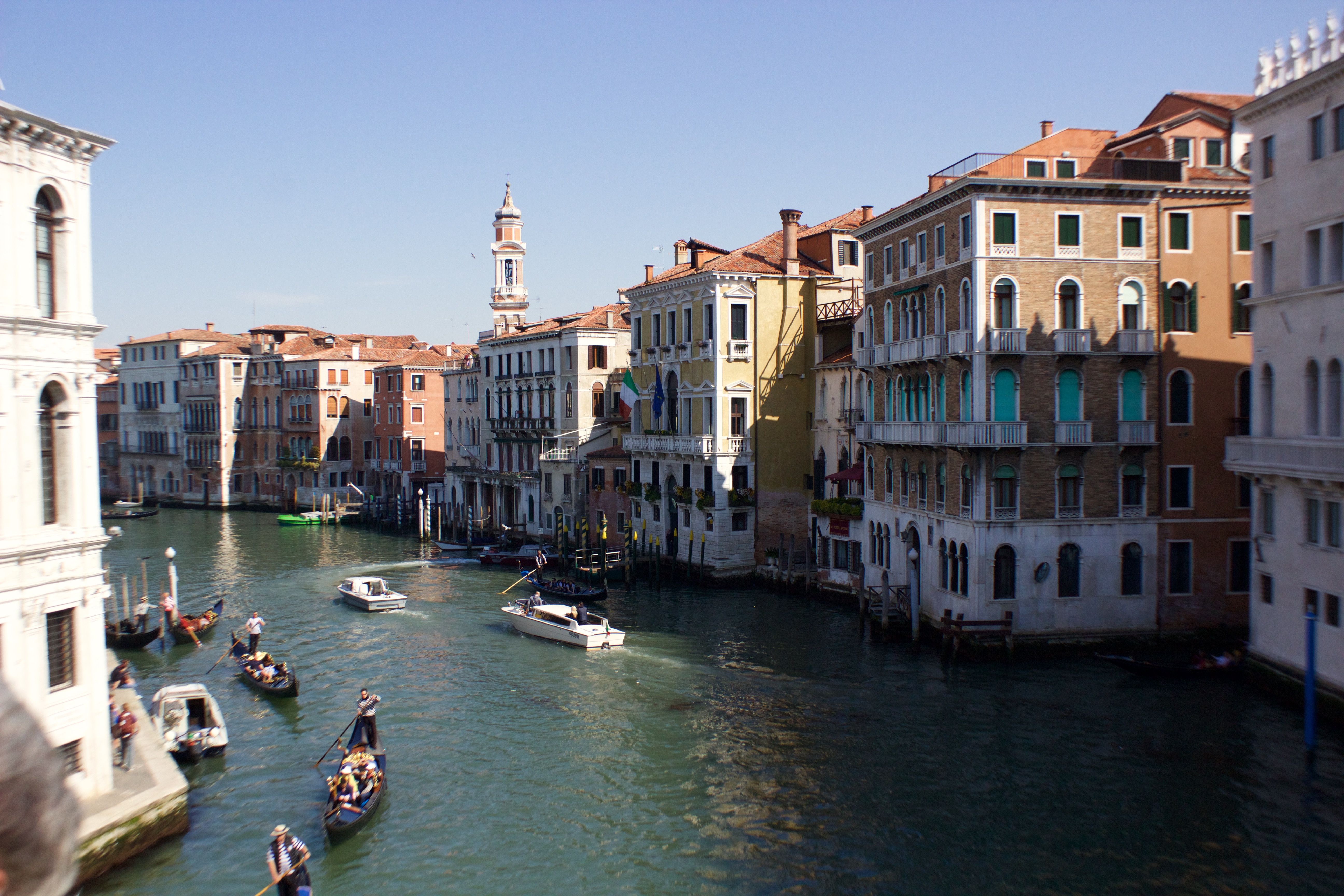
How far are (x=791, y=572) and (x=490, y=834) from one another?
19.7m

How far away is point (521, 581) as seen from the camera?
36.8 meters

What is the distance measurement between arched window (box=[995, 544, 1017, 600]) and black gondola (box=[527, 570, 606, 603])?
13.0m

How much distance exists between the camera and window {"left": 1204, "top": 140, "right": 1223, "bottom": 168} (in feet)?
81.4

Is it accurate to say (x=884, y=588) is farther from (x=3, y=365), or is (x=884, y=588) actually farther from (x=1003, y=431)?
(x=3, y=365)

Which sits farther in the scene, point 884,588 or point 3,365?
point 884,588

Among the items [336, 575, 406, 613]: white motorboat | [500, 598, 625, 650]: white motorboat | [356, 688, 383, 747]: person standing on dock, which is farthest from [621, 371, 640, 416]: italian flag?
[356, 688, 383, 747]: person standing on dock

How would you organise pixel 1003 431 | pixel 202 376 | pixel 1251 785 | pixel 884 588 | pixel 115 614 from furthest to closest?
1. pixel 202 376
2. pixel 115 614
3. pixel 884 588
4. pixel 1003 431
5. pixel 1251 785

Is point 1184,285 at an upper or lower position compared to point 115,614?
upper

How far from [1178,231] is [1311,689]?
10974mm

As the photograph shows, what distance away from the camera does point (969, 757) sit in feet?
58.0

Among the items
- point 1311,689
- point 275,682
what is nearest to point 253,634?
point 275,682

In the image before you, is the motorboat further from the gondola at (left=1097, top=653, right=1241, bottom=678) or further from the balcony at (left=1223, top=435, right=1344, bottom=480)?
the balcony at (left=1223, top=435, right=1344, bottom=480)

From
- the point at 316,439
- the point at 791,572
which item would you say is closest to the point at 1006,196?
the point at 791,572

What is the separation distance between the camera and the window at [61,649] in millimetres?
12984
